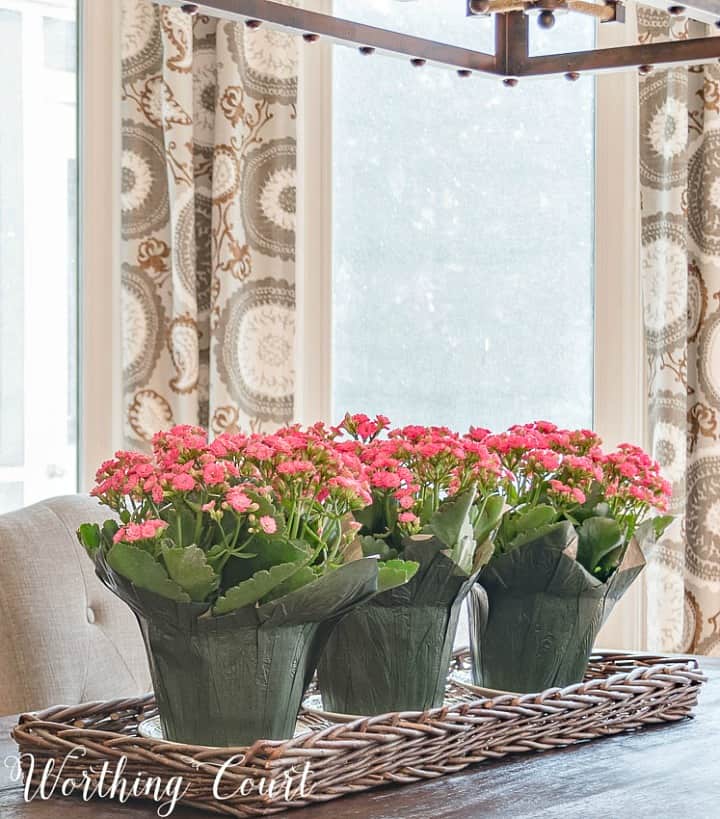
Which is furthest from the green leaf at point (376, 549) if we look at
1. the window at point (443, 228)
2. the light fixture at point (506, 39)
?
the window at point (443, 228)

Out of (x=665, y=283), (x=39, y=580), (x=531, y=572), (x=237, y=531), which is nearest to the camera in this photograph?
(x=237, y=531)

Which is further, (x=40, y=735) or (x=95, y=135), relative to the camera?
(x=95, y=135)

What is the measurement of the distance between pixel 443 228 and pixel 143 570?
87.1 inches

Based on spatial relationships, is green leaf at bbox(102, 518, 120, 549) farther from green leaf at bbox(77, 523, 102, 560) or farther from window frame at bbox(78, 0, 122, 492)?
window frame at bbox(78, 0, 122, 492)

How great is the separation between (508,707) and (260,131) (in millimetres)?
1912

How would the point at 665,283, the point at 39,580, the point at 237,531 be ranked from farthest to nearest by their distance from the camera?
1. the point at 665,283
2. the point at 39,580
3. the point at 237,531

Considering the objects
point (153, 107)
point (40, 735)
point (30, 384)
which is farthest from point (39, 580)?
point (153, 107)

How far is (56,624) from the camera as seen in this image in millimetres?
1727

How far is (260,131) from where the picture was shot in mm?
2883

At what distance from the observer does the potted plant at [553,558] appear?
4.35 feet

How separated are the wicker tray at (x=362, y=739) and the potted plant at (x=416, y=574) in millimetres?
43

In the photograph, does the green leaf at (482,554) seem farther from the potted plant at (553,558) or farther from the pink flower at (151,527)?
the pink flower at (151,527)

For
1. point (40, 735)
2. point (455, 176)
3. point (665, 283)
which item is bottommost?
point (40, 735)

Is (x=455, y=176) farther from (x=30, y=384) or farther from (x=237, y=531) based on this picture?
(x=237, y=531)
